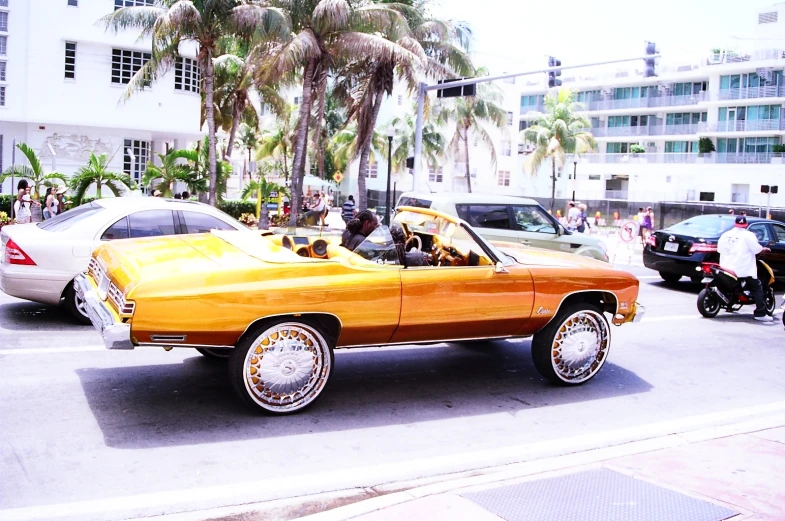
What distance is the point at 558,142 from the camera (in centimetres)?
5450

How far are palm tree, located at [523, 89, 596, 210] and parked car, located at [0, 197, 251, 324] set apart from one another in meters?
46.4

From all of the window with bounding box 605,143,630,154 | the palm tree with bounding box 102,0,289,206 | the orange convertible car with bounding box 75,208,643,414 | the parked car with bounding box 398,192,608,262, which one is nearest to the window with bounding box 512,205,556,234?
the parked car with bounding box 398,192,608,262

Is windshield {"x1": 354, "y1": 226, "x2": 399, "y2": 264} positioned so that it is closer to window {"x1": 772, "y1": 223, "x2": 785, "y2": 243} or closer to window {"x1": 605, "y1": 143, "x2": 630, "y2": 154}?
window {"x1": 772, "y1": 223, "x2": 785, "y2": 243}

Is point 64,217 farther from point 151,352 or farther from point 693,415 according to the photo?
point 693,415

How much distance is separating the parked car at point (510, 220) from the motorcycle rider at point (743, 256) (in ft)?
7.38

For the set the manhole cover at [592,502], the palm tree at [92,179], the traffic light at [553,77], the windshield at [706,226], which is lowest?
the manhole cover at [592,502]

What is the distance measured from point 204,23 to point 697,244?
60.7 feet

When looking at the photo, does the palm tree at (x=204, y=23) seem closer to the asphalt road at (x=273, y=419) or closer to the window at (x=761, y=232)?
the window at (x=761, y=232)

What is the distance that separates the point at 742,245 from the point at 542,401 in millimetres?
6397

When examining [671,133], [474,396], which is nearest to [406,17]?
[474,396]

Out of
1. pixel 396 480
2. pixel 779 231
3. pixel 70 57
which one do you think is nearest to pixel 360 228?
pixel 396 480

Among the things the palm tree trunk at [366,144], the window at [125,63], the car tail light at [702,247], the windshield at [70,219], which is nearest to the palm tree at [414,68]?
the palm tree trunk at [366,144]

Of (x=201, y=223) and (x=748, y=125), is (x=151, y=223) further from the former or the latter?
(x=748, y=125)

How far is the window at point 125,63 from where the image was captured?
33819mm
